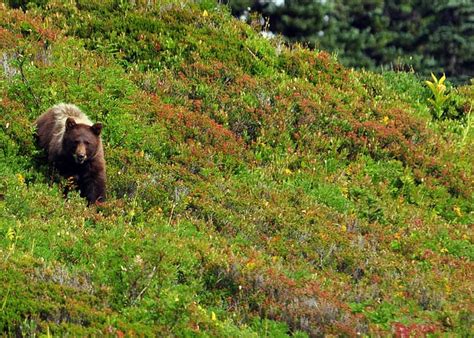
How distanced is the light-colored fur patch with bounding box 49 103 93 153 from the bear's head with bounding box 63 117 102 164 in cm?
23

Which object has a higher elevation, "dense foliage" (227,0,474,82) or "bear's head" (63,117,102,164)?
"dense foliage" (227,0,474,82)

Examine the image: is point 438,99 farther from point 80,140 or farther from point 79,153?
point 79,153

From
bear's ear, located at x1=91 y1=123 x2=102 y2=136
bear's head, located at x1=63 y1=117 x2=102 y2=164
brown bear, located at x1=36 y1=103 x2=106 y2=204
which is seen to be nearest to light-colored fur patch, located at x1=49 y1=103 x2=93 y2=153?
brown bear, located at x1=36 y1=103 x2=106 y2=204

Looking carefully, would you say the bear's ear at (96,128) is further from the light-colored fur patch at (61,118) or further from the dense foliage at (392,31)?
the dense foliage at (392,31)

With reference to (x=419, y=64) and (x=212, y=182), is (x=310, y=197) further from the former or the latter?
(x=419, y=64)

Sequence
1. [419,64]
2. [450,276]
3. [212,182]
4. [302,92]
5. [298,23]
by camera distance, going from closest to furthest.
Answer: [450,276]
[212,182]
[302,92]
[298,23]
[419,64]

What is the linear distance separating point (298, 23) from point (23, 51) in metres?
11.2

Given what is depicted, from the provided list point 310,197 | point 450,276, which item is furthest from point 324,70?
point 450,276

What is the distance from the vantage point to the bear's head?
38.0 ft

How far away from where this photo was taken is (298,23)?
24156 mm

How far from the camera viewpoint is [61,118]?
1233 centimetres

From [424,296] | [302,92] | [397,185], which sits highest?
[302,92]

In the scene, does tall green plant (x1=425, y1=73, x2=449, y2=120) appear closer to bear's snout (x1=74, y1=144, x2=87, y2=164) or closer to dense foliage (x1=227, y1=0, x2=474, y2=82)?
dense foliage (x1=227, y1=0, x2=474, y2=82)

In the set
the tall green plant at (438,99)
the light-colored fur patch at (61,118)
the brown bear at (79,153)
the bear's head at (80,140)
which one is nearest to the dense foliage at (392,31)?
the tall green plant at (438,99)
